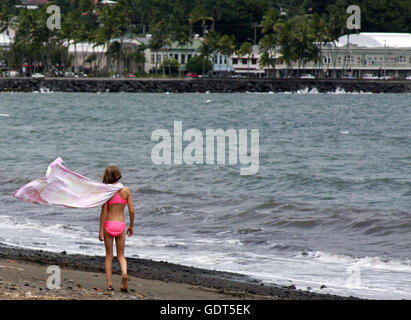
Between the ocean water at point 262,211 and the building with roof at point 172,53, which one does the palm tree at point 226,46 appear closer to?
the building with roof at point 172,53

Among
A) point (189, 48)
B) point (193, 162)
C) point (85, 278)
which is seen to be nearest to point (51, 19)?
point (189, 48)

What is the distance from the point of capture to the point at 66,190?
9.79 meters

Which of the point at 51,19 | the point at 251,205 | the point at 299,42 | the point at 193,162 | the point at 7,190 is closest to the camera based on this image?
the point at 251,205

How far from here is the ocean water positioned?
526 inches

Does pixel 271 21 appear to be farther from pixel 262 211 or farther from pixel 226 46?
pixel 262 211

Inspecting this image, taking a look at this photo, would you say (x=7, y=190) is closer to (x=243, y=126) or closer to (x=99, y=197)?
(x=99, y=197)

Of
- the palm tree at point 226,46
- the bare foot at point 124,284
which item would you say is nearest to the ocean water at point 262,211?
the bare foot at point 124,284

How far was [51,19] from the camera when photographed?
138m

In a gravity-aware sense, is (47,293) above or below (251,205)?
above

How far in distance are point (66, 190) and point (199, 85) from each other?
119103mm

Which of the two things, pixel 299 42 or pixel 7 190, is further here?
pixel 299 42

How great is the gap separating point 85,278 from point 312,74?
166484mm

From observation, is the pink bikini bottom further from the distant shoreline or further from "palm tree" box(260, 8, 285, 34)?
"palm tree" box(260, 8, 285, 34)

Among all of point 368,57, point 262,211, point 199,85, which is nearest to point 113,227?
point 262,211
